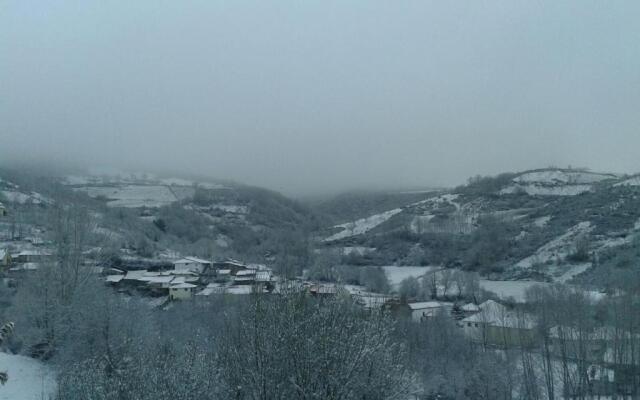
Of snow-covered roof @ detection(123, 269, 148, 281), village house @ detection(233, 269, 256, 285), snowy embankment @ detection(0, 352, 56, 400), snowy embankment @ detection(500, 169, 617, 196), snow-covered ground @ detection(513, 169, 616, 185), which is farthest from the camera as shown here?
snow-covered ground @ detection(513, 169, 616, 185)

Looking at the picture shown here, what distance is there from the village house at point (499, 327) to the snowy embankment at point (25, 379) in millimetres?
17804

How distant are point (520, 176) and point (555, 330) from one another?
73.5 m

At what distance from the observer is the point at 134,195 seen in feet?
359

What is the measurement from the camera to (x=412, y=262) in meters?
64.7

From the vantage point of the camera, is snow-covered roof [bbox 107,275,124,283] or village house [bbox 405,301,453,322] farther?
snow-covered roof [bbox 107,275,124,283]

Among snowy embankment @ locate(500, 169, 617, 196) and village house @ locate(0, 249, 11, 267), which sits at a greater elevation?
snowy embankment @ locate(500, 169, 617, 196)

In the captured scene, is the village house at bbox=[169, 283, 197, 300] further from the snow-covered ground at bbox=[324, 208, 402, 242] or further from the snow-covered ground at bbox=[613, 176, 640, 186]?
the snow-covered ground at bbox=[613, 176, 640, 186]

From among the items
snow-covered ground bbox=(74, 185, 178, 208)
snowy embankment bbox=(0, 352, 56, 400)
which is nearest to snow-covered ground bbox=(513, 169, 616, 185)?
snow-covered ground bbox=(74, 185, 178, 208)

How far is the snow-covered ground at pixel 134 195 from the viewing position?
102 meters

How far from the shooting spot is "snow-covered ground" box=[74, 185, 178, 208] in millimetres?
101500

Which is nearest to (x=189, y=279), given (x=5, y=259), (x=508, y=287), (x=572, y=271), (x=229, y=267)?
(x=229, y=267)

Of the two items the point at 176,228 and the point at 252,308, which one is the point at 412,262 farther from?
the point at 252,308

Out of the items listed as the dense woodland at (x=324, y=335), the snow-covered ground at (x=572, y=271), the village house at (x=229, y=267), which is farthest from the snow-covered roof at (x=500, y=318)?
the village house at (x=229, y=267)

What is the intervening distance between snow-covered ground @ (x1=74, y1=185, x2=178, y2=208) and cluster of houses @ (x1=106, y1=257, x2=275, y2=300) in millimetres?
48723
